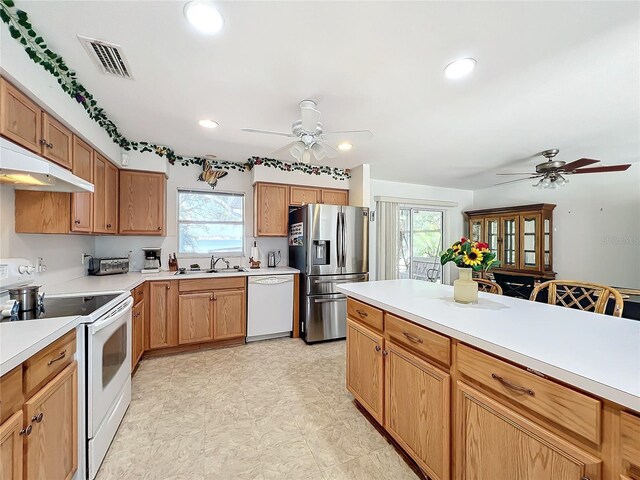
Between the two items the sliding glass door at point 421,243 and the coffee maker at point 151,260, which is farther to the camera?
the sliding glass door at point 421,243

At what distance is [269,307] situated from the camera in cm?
343

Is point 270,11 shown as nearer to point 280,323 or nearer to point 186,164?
point 186,164

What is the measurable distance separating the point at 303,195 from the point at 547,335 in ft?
10.8

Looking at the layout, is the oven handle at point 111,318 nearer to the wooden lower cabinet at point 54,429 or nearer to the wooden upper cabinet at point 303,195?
the wooden lower cabinet at point 54,429

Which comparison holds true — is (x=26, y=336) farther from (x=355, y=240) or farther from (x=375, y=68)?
(x=355, y=240)

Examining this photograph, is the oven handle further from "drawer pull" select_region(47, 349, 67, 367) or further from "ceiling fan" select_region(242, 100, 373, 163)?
"ceiling fan" select_region(242, 100, 373, 163)

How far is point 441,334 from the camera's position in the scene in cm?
129

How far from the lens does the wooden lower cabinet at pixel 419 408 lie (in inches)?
49.4

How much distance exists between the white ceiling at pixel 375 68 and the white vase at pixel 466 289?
1312mm

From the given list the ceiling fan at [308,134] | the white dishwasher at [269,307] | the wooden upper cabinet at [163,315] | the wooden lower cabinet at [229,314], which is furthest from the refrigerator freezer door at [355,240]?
the wooden upper cabinet at [163,315]

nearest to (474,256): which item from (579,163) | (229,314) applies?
(579,163)

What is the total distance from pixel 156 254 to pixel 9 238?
1517 millimetres

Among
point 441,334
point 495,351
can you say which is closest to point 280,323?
point 441,334

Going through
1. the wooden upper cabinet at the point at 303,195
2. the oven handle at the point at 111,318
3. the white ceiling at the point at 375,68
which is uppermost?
the white ceiling at the point at 375,68
